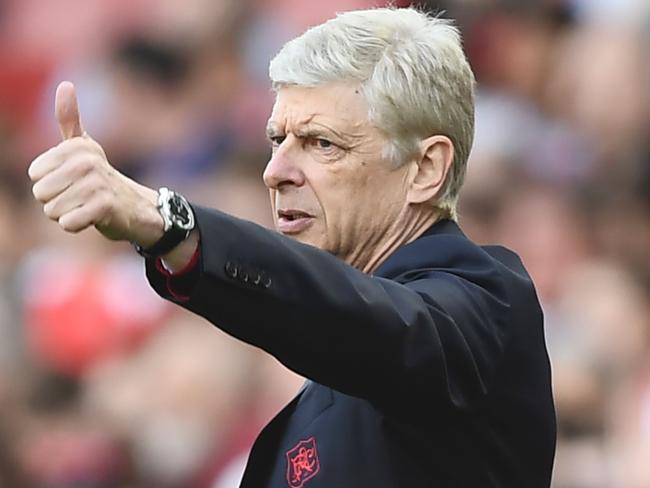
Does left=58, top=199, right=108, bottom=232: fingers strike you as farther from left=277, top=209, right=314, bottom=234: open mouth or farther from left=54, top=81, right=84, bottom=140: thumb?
left=277, top=209, right=314, bottom=234: open mouth

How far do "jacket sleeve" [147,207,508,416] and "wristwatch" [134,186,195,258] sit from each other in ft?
0.09

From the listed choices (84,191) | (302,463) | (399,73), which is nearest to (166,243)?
(84,191)

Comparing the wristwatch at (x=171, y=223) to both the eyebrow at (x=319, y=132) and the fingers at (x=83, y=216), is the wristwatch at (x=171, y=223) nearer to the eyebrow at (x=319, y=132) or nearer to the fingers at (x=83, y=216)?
the fingers at (x=83, y=216)

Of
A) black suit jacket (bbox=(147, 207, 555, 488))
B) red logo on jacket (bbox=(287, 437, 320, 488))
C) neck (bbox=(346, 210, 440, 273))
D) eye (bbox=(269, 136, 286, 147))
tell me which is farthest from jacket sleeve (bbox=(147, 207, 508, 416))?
eye (bbox=(269, 136, 286, 147))

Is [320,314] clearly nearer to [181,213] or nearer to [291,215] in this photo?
[181,213]

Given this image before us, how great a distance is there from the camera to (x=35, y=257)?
596 centimetres

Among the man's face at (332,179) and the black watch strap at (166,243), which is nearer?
the black watch strap at (166,243)

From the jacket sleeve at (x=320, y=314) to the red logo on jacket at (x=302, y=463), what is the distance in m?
0.26

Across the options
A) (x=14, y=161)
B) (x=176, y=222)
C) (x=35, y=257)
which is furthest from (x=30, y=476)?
(x=176, y=222)

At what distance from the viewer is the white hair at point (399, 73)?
99.0 inches

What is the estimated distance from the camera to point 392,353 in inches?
82.0

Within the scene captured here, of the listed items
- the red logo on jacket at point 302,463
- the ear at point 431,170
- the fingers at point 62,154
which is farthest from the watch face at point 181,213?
the ear at point 431,170

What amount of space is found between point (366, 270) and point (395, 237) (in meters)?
0.09

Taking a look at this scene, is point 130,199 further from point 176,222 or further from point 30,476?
point 30,476
